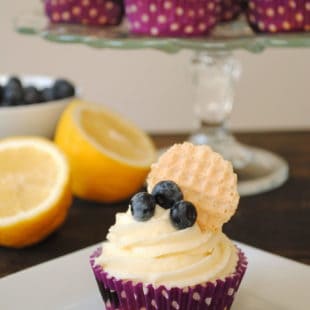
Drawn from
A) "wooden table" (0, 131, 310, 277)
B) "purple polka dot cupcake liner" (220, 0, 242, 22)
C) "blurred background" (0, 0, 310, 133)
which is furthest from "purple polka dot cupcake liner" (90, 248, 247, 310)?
"blurred background" (0, 0, 310, 133)

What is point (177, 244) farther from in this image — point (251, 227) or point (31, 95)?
point (31, 95)

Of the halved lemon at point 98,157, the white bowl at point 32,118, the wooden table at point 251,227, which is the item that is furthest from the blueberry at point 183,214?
the white bowl at point 32,118

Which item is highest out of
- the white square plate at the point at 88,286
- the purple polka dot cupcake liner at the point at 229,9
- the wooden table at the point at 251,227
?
the purple polka dot cupcake liner at the point at 229,9

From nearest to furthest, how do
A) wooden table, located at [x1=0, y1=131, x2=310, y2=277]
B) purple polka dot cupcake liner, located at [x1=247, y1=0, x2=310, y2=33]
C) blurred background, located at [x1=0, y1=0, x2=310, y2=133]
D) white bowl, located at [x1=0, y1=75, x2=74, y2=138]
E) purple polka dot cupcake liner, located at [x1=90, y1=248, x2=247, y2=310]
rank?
purple polka dot cupcake liner, located at [x1=90, y1=248, x2=247, y2=310]
wooden table, located at [x1=0, y1=131, x2=310, y2=277]
purple polka dot cupcake liner, located at [x1=247, y1=0, x2=310, y2=33]
white bowl, located at [x1=0, y1=75, x2=74, y2=138]
blurred background, located at [x1=0, y1=0, x2=310, y2=133]

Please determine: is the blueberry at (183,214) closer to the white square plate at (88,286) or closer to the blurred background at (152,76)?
the white square plate at (88,286)

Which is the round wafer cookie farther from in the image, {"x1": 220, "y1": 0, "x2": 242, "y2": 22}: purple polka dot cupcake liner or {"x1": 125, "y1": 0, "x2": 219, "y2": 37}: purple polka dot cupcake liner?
{"x1": 220, "y1": 0, "x2": 242, "y2": 22}: purple polka dot cupcake liner

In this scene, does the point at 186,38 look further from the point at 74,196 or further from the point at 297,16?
the point at 74,196

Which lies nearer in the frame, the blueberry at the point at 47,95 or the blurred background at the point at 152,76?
the blueberry at the point at 47,95
